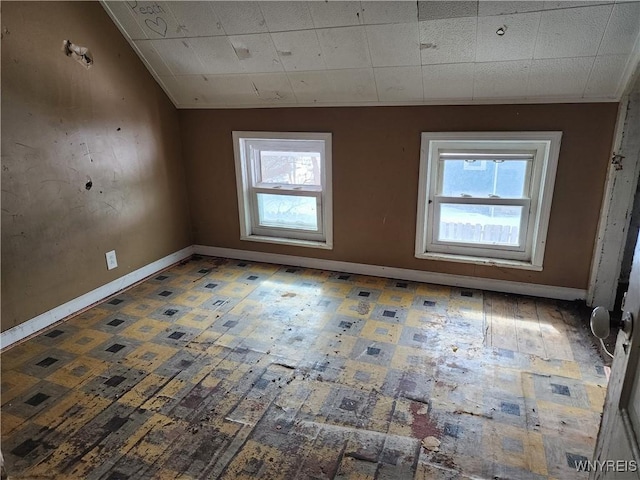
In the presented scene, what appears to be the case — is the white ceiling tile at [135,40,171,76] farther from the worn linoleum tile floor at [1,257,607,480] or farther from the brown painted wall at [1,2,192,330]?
the worn linoleum tile floor at [1,257,607,480]

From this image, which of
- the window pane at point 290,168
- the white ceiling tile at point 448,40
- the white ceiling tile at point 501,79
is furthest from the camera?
the window pane at point 290,168

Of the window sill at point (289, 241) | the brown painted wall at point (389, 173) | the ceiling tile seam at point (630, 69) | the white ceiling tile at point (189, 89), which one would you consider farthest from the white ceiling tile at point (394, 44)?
the window sill at point (289, 241)

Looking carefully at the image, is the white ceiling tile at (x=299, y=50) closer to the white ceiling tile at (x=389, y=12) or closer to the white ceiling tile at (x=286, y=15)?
the white ceiling tile at (x=286, y=15)

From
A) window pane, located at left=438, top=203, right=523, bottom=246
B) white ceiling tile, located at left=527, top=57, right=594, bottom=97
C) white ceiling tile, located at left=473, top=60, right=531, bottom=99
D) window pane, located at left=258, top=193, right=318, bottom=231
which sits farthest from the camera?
window pane, located at left=258, top=193, right=318, bottom=231

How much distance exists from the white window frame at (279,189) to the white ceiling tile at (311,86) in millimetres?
271

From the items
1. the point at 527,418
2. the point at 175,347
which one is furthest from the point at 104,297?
the point at 527,418

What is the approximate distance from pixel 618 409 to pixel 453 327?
65.5 inches

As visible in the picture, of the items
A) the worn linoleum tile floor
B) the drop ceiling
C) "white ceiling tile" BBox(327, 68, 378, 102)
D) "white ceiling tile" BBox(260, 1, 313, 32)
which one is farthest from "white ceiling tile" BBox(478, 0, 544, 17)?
the worn linoleum tile floor

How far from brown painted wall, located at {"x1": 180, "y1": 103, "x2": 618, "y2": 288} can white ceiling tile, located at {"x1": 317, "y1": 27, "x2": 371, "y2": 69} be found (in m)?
0.47

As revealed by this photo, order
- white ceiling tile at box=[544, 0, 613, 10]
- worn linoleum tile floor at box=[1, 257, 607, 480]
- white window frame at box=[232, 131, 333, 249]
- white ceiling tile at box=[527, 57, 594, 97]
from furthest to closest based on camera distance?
white window frame at box=[232, 131, 333, 249] < white ceiling tile at box=[527, 57, 594, 97] < white ceiling tile at box=[544, 0, 613, 10] < worn linoleum tile floor at box=[1, 257, 607, 480]

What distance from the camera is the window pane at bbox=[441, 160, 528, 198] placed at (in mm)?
2842

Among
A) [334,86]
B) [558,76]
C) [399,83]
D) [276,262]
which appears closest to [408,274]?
[276,262]

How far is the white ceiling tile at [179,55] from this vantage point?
2.73 metres

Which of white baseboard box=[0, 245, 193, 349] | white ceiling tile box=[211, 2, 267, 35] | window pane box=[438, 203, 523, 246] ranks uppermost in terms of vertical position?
white ceiling tile box=[211, 2, 267, 35]
